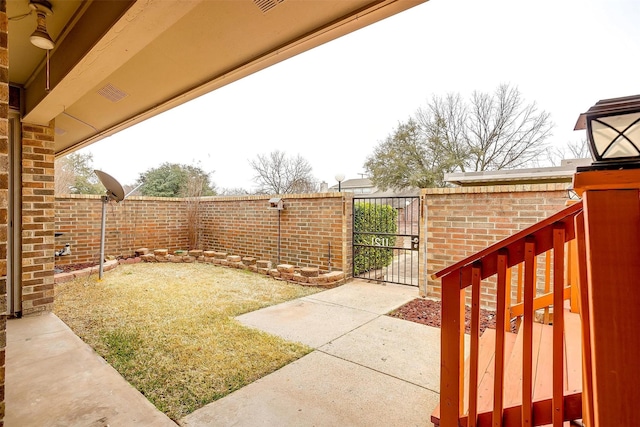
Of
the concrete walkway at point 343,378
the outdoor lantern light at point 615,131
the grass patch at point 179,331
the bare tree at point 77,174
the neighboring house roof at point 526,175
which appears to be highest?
the bare tree at point 77,174

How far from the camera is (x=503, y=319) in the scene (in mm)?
1331

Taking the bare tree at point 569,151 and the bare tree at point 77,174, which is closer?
the bare tree at point 569,151

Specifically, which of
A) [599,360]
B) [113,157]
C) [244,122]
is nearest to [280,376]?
[599,360]

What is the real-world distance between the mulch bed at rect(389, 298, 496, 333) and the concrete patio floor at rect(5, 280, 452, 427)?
236 mm

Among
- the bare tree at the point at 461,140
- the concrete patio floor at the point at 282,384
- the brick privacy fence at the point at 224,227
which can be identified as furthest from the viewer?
the bare tree at the point at 461,140

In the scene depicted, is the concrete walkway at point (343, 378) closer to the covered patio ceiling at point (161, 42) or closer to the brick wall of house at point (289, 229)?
the brick wall of house at point (289, 229)

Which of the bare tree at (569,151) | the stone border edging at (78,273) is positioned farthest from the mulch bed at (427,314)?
the bare tree at (569,151)

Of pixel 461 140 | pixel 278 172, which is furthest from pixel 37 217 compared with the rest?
pixel 461 140

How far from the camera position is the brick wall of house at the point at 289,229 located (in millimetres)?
5543

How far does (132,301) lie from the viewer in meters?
4.18

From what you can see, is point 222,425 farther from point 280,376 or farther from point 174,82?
point 174,82

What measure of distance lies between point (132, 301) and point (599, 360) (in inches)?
194

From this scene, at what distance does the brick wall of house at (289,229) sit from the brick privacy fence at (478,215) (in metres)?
1.60

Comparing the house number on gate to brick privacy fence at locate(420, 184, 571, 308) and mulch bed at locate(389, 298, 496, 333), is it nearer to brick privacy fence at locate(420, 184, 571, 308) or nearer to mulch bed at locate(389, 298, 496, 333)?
brick privacy fence at locate(420, 184, 571, 308)
